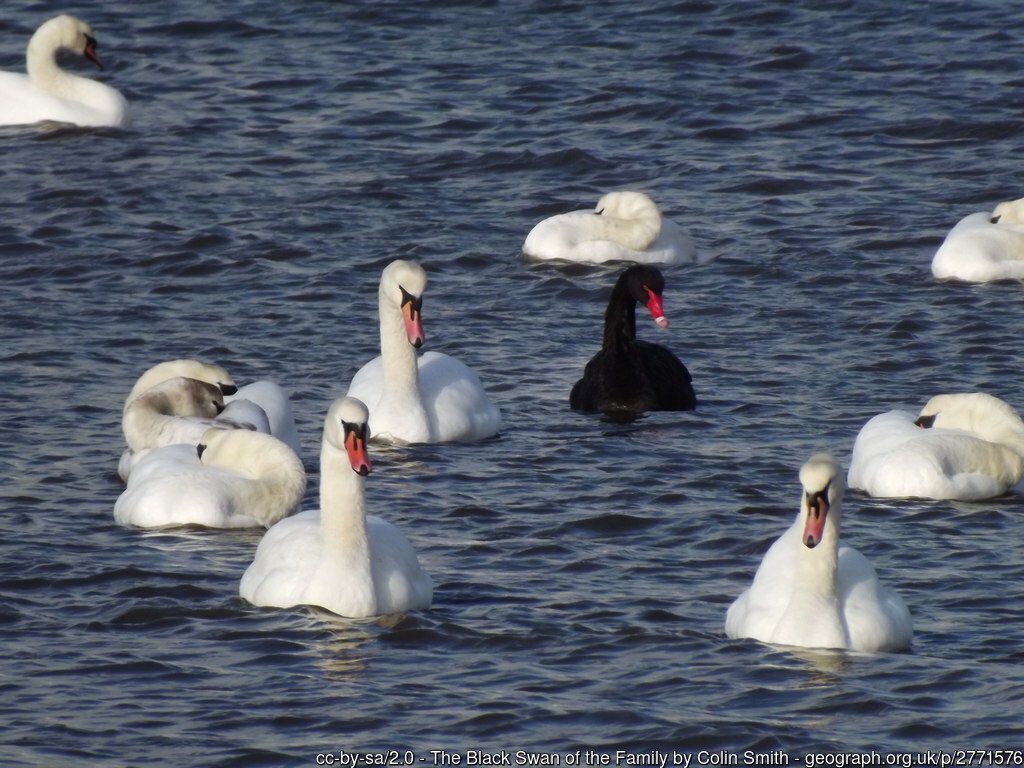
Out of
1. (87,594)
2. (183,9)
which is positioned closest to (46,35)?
(183,9)

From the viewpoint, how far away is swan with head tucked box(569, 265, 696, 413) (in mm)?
13516

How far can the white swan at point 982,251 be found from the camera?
15656 millimetres

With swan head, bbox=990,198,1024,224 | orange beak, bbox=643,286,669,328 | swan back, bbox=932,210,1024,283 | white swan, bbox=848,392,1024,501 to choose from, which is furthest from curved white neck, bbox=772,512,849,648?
swan head, bbox=990,198,1024,224

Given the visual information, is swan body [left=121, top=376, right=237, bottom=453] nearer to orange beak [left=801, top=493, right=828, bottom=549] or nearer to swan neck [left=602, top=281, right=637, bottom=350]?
swan neck [left=602, top=281, right=637, bottom=350]

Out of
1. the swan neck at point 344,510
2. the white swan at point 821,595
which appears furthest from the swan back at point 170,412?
the white swan at point 821,595

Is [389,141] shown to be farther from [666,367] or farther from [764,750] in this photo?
[764,750]

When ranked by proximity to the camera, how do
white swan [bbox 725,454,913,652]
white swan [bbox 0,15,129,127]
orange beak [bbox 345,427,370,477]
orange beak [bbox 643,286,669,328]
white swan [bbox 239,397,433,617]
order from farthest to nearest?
1. white swan [bbox 0,15,129,127]
2. orange beak [bbox 643,286,669,328]
3. white swan [bbox 239,397,433,617]
4. orange beak [bbox 345,427,370,477]
5. white swan [bbox 725,454,913,652]

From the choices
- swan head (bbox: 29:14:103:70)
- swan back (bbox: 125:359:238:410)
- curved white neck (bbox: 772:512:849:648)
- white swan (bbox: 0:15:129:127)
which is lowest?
curved white neck (bbox: 772:512:849:648)

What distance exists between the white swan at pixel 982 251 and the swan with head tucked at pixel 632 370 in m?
2.52

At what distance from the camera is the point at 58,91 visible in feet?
67.8

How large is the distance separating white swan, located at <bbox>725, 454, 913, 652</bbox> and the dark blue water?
5.1 inches

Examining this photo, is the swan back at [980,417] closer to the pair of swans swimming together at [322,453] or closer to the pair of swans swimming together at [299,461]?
the pair of swans swimming together at [322,453]

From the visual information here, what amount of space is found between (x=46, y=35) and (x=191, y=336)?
7158 mm

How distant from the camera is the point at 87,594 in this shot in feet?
33.5
